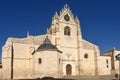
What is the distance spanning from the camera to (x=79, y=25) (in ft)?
167

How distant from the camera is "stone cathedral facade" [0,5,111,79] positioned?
3941cm

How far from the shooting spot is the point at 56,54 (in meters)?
39.5

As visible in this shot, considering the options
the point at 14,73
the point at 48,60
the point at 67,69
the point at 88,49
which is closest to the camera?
the point at 48,60

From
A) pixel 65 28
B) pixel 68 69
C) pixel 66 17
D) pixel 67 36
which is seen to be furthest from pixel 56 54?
pixel 66 17

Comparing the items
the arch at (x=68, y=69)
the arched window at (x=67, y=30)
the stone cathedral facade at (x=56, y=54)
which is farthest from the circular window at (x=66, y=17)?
the arch at (x=68, y=69)

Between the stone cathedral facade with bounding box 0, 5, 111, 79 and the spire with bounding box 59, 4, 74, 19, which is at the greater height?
the spire with bounding box 59, 4, 74, 19

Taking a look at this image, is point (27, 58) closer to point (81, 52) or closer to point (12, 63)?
point (12, 63)

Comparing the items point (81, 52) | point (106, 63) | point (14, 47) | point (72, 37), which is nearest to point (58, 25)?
point (72, 37)

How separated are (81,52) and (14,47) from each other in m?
15.0

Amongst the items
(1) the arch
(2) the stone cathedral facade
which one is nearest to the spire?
(2) the stone cathedral facade

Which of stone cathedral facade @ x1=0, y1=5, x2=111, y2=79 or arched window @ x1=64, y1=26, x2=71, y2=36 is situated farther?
arched window @ x1=64, y1=26, x2=71, y2=36

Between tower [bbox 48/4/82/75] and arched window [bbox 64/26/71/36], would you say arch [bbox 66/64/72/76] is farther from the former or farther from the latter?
arched window [bbox 64/26/71/36]

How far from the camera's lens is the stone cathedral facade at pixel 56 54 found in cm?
3941

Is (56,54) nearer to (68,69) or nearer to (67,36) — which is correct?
(68,69)
